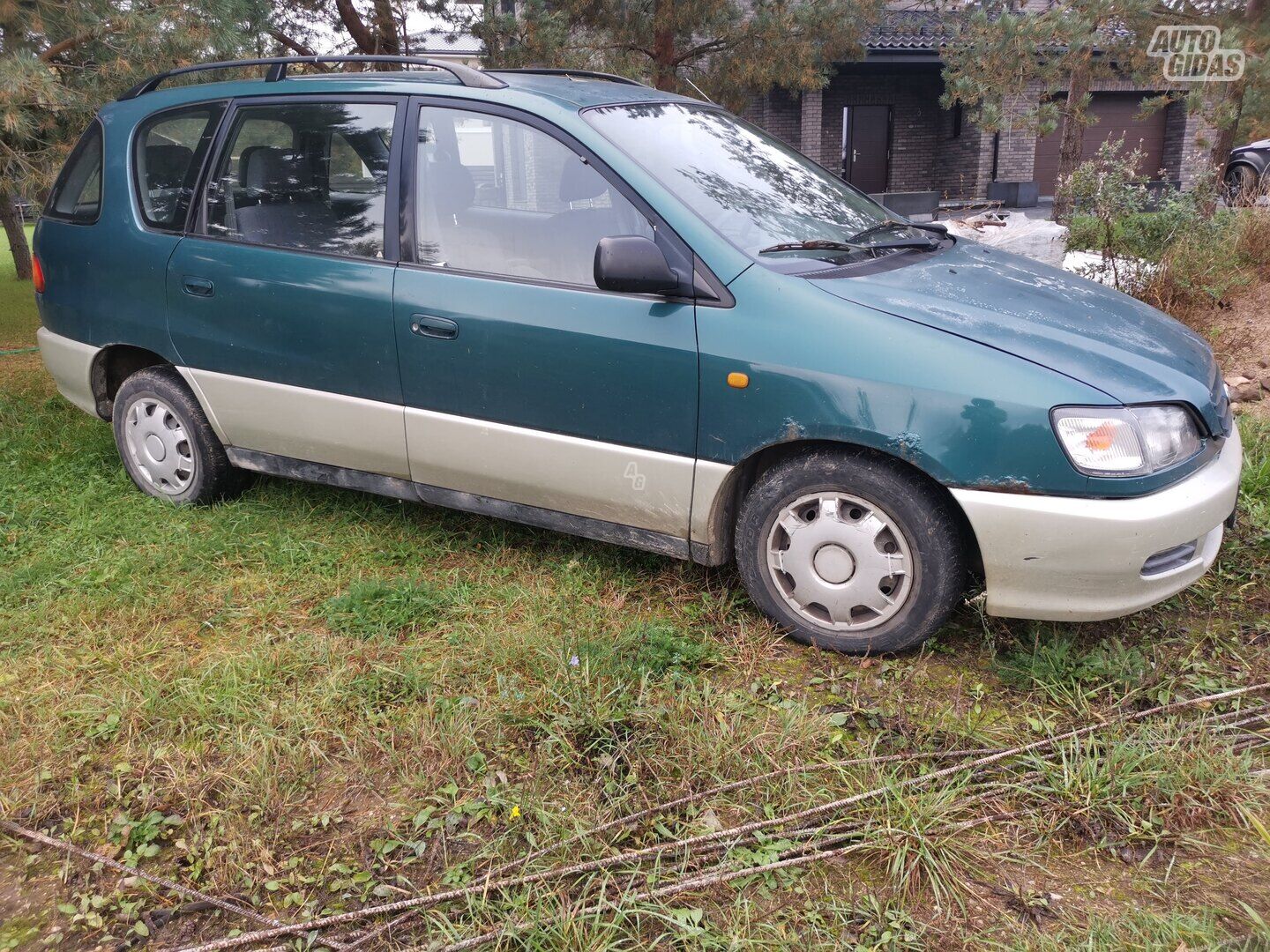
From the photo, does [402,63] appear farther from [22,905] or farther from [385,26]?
[385,26]

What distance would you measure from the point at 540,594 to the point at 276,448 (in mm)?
1381

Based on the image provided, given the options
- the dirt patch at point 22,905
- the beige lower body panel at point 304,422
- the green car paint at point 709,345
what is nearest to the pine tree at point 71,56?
the green car paint at point 709,345

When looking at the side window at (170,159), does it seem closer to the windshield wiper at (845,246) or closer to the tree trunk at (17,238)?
the windshield wiper at (845,246)

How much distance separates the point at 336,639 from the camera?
3.38 m

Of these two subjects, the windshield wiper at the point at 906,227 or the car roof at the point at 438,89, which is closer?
the car roof at the point at 438,89

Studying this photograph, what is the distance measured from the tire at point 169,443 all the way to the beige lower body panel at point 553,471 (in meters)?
1.14

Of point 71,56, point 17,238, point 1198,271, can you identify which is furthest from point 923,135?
point 71,56

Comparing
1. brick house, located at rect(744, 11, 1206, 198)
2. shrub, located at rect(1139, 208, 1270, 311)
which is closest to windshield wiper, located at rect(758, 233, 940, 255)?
shrub, located at rect(1139, 208, 1270, 311)

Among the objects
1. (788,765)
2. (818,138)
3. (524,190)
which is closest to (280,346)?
(524,190)

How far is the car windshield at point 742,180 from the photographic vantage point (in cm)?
333

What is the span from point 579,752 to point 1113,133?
24.1 m

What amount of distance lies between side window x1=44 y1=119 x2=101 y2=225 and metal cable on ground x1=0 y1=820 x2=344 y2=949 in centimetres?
290

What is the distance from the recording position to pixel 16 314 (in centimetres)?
1028
